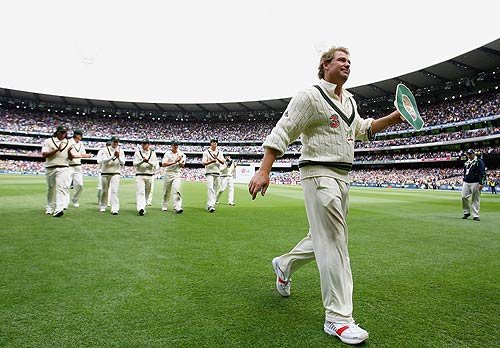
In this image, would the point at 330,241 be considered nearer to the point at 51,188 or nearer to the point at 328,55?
the point at 328,55

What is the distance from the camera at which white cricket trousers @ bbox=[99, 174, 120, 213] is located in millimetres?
9836

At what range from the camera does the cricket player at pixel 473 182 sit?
10773mm

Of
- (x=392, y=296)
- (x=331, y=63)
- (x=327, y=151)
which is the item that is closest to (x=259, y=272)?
(x=392, y=296)

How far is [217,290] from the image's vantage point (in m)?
3.63

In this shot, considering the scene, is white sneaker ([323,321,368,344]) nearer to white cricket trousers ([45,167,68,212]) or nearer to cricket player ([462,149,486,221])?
white cricket trousers ([45,167,68,212])

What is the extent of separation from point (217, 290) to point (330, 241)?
1418 mm

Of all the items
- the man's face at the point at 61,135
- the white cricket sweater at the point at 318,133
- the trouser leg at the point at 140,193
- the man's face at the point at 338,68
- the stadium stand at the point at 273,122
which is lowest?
the trouser leg at the point at 140,193

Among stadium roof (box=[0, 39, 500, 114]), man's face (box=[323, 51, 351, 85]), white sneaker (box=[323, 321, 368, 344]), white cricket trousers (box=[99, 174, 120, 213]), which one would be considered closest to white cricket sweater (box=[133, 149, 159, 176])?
white cricket trousers (box=[99, 174, 120, 213])

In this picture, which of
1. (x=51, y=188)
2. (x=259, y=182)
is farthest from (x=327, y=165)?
(x=51, y=188)

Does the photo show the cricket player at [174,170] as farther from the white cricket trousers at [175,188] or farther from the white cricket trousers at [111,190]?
the white cricket trousers at [111,190]

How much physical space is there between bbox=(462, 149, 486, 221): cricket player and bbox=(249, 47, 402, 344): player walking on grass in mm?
9703

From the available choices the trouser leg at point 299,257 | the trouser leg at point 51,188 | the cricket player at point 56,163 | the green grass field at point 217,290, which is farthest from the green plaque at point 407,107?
the trouser leg at point 51,188

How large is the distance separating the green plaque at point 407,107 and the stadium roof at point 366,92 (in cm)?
4122

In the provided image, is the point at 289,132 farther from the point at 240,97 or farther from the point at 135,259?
the point at 240,97
